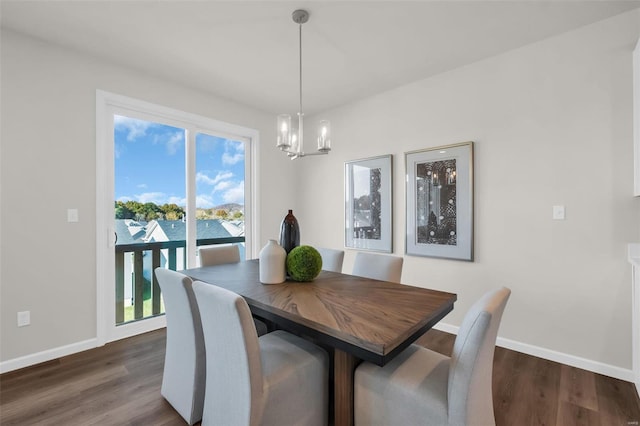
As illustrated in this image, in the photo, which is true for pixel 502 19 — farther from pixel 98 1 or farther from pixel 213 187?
pixel 213 187

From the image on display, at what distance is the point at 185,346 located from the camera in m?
1.61

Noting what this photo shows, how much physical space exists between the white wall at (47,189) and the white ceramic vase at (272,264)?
6.05ft

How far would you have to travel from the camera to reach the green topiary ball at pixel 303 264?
6.04 feet

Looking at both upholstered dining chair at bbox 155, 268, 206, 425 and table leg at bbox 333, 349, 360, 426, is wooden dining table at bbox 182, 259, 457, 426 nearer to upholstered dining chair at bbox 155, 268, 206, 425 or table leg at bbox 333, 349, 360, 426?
table leg at bbox 333, 349, 360, 426

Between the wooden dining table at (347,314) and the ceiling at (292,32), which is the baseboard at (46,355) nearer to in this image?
the wooden dining table at (347,314)

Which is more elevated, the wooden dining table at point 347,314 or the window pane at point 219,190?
the window pane at point 219,190

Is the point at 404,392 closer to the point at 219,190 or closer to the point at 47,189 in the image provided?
the point at 47,189

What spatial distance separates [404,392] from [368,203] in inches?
96.7

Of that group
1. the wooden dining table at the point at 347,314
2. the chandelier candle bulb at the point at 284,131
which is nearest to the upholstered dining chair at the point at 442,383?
the wooden dining table at the point at 347,314

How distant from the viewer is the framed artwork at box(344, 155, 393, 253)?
329 centimetres

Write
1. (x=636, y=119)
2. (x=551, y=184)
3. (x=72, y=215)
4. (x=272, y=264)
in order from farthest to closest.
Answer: (x=72, y=215) → (x=551, y=184) → (x=636, y=119) → (x=272, y=264)

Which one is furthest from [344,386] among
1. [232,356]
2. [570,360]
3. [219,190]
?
[219,190]

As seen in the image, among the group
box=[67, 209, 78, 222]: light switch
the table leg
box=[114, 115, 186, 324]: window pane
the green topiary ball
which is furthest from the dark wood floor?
box=[67, 209, 78, 222]: light switch

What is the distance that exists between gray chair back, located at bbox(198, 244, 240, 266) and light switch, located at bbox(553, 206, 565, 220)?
2.77 m
